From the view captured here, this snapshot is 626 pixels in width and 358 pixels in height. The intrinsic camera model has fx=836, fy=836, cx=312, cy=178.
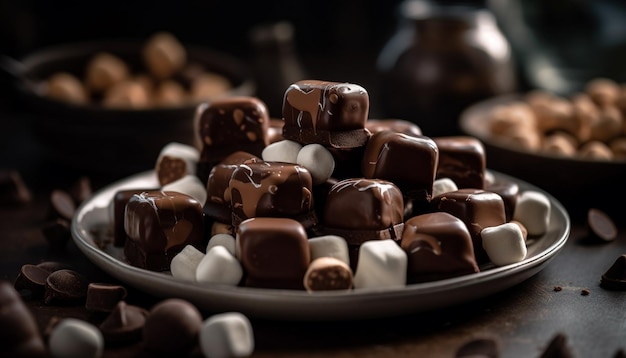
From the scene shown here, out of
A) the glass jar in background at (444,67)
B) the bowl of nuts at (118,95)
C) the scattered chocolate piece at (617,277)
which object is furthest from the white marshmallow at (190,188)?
the glass jar in background at (444,67)

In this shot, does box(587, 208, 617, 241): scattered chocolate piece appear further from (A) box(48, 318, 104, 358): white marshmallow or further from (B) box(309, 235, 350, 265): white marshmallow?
(A) box(48, 318, 104, 358): white marshmallow

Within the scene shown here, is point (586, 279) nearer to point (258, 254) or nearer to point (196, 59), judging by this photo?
point (258, 254)

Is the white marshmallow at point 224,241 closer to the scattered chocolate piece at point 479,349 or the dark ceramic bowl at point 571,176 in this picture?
the scattered chocolate piece at point 479,349

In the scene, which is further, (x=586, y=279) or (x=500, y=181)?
(x=500, y=181)

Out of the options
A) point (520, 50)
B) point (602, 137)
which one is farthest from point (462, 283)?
point (520, 50)

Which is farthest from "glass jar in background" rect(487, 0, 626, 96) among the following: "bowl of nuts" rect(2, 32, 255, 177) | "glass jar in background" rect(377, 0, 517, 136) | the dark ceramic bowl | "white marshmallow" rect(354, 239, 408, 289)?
"white marshmallow" rect(354, 239, 408, 289)

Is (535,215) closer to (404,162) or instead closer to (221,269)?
(404,162)
